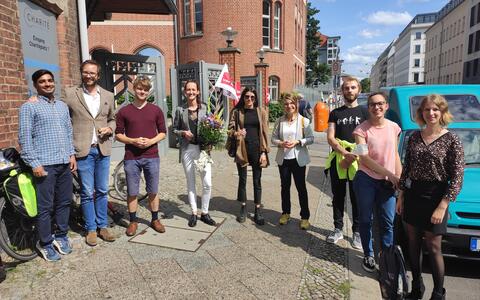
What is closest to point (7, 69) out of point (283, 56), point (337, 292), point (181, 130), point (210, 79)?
point (181, 130)

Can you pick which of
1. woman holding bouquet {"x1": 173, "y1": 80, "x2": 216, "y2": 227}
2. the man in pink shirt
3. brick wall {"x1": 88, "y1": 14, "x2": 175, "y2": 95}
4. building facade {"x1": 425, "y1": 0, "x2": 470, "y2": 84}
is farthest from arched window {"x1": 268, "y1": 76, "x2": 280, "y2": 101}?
building facade {"x1": 425, "y1": 0, "x2": 470, "y2": 84}

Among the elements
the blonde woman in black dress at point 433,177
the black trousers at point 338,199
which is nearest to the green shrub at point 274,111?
the black trousers at point 338,199

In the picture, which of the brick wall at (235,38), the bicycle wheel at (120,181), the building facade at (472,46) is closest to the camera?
the bicycle wheel at (120,181)

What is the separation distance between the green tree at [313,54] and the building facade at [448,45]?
2295cm

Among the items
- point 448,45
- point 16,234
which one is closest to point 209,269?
point 16,234

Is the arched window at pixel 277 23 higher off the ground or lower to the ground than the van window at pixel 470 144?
higher

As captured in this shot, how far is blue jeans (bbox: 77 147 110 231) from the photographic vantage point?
14.0 feet

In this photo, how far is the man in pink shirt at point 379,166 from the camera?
362 centimetres

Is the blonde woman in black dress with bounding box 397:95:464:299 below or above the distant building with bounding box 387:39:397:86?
below

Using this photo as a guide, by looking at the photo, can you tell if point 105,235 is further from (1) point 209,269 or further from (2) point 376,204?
(2) point 376,204

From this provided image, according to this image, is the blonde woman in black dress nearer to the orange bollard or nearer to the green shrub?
the orange bollard

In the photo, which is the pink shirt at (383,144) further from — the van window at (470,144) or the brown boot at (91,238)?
the brown boot at (91,238)

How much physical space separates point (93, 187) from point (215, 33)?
22719 mm

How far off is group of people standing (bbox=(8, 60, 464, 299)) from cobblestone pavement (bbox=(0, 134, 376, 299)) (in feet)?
0.80
